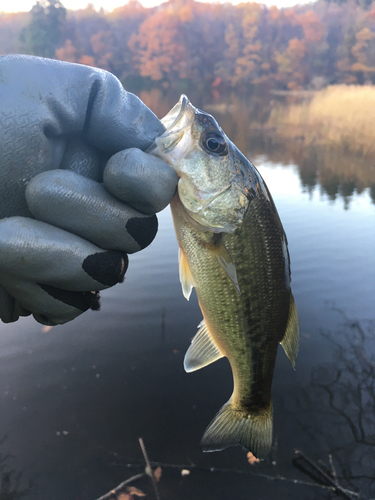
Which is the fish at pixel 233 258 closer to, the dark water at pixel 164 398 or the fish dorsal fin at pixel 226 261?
the fish dorsal fin at pixel 226 261

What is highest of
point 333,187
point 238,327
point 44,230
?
point 44,230

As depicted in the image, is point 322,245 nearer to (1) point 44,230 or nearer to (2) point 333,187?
(2) point 333,187

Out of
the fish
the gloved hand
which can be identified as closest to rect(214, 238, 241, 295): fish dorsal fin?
the fish

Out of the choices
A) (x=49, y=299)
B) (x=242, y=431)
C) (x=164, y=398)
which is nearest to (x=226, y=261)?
(x=49, y=299)

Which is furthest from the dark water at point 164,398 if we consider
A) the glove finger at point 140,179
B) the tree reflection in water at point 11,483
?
the glove finger at point 140,179

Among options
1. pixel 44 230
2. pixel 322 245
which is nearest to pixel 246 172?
pixel 44 230

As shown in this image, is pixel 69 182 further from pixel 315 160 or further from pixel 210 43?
pixel 210 43
